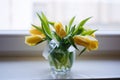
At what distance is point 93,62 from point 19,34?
31cm

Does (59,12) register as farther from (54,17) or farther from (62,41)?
(62,41)

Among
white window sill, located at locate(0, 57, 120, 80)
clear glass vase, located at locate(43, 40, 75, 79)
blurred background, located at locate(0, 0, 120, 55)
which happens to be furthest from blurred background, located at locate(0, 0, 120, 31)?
clear glass vase, located at locate(43, 40, 75, 79)

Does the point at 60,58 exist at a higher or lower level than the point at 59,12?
lower

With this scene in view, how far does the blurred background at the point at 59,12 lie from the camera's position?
100 cm

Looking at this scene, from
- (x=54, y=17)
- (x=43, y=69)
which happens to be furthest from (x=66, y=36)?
(x=54, y=17)

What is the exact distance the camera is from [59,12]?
40.5 inches

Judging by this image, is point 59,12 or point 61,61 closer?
point 61,61

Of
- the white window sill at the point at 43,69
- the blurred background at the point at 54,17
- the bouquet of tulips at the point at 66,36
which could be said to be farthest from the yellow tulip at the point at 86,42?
the blurred background at the point at 54,17

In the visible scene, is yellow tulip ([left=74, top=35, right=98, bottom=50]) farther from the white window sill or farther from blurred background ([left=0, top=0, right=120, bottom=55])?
blurred background ([left=0, top=0, right=120, bottom=55])

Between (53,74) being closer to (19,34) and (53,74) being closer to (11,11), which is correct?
(19,34)

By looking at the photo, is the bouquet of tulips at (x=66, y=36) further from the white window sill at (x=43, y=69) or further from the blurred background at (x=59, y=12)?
the blurred background at (x=59, y=12)

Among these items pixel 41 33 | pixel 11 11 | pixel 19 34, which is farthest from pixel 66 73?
pixel 11 11

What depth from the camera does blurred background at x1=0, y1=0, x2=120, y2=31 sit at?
1.00 metres

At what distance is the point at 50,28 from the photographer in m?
Answer: 0.80
